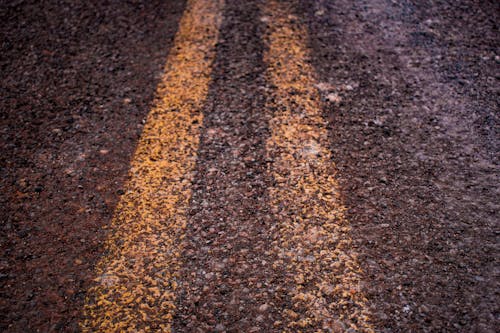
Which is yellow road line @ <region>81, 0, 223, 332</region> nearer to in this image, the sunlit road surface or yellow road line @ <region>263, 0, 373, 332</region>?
the sunlit road surface

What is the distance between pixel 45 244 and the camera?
189 centimetres

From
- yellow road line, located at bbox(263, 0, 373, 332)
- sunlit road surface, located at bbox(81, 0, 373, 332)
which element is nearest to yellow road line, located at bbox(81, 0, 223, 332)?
sunlit road surface, located at bbox(81, 0, 373, 332)

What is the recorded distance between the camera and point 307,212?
1976mm

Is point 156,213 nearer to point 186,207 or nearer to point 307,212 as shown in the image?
point 186,207

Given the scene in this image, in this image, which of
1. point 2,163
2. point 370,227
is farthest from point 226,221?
point 2,163

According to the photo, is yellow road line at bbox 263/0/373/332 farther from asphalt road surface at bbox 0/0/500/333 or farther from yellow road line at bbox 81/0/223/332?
yellow road line at bbox 81/0/223/332

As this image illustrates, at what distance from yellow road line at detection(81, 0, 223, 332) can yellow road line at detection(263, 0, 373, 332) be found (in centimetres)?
44

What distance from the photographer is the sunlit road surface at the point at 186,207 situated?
167 centimetres

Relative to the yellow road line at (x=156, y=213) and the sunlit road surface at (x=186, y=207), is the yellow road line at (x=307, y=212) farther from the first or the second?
the yellow road line at (x=156, y=213)

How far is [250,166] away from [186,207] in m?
0.40

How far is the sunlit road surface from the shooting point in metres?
1.67

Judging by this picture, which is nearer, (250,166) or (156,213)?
(156,213)

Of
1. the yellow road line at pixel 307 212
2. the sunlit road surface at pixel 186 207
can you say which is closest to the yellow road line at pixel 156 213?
the sunlit road surface at pixel 186 207

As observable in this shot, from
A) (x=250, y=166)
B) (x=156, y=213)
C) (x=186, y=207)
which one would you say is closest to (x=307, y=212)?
(x=250, y=166)
